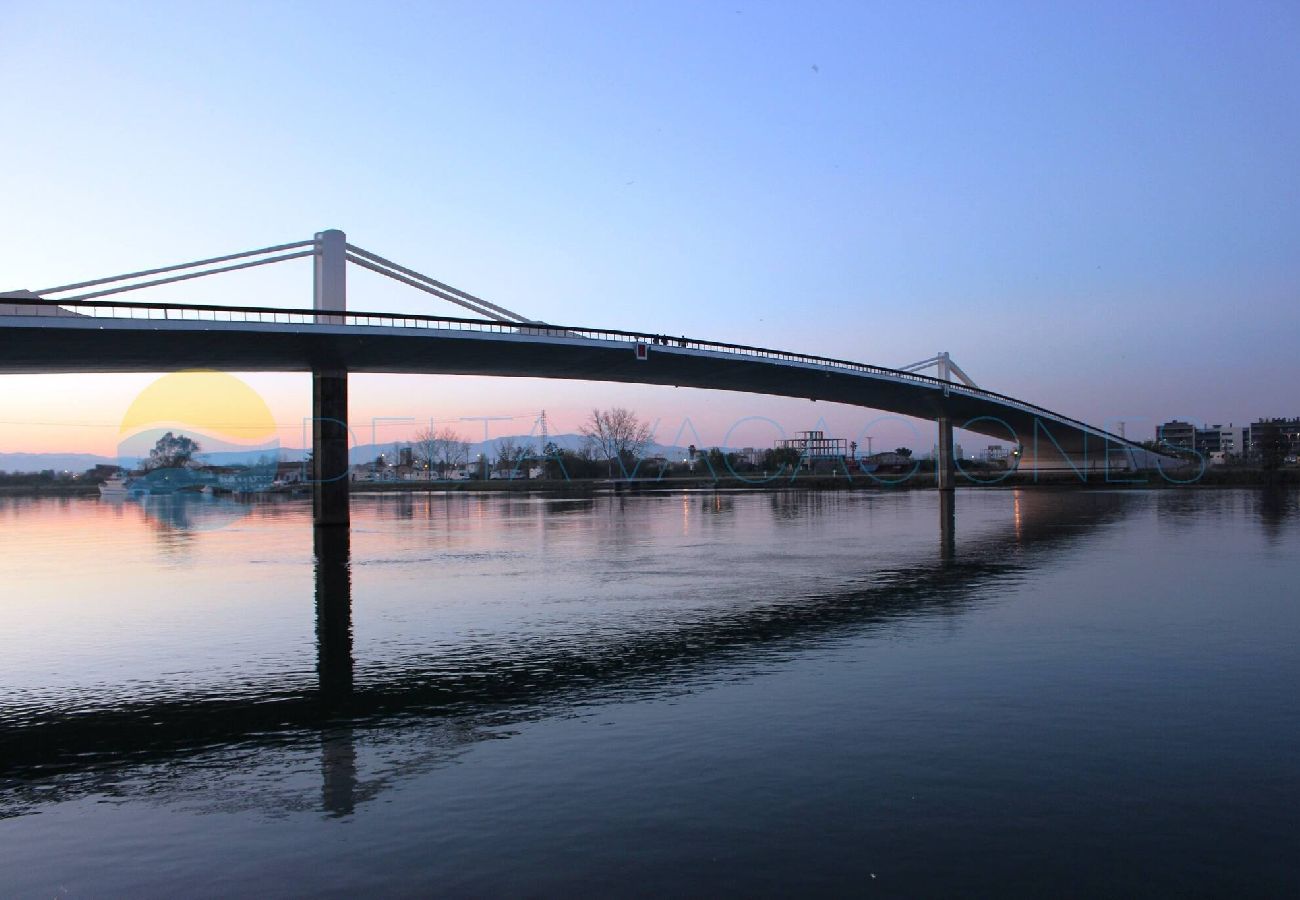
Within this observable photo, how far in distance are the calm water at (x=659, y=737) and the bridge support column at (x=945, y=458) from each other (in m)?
78.8

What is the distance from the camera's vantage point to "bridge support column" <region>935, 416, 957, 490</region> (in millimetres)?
103375

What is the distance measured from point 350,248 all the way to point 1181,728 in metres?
58.1

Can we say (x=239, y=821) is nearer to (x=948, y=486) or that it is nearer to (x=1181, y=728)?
(x=1181, y=728)

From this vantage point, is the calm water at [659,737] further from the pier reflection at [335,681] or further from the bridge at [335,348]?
the bridge at [335,348]

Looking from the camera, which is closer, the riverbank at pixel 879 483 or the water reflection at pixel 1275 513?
the water reflection at pixel 1275 513

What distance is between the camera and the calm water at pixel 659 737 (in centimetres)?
754

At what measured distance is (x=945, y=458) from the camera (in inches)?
4173

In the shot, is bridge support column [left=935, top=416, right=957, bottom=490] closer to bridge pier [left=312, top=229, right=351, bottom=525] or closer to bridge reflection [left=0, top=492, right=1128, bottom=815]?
bridge pier [left=312, top=229, right=351, bottom=525]

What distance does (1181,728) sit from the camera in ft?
36.3

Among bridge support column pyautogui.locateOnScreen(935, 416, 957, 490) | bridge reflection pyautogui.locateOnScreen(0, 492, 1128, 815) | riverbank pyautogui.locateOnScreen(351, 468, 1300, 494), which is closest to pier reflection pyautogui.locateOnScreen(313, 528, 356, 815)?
bridge reflection pyautogui.locateOnScreen(0, 492, 1128, 815)

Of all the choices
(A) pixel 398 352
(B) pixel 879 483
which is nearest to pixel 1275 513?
(A) pixel 398 352

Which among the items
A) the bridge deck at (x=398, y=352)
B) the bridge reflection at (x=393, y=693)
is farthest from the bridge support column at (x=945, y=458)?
the bridge reflection at (x=393, y=693)

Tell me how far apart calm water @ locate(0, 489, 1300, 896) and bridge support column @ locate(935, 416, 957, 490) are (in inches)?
3102

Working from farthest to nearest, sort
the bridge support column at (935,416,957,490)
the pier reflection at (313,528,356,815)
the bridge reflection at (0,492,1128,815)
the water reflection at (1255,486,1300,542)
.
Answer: the bridge support column at (935,416,957,490)
the water reflection at (1255,486,1300,542)
the bridge reflection at (0,492,1128,815)
the pier reflection at (313,528,356,815)
